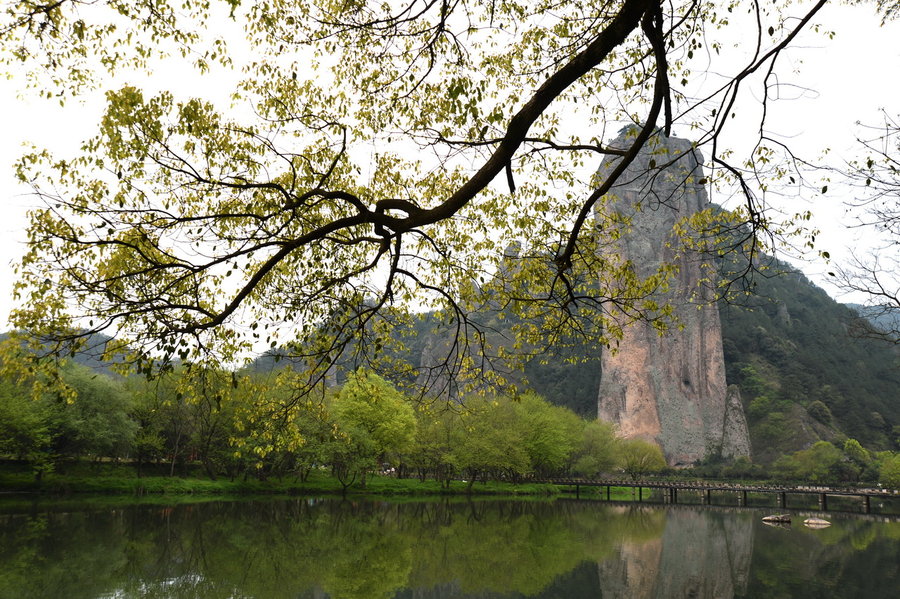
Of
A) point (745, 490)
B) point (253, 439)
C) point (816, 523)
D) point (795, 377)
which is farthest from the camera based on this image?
point (795, 377)

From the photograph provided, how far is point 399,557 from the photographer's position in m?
23.0

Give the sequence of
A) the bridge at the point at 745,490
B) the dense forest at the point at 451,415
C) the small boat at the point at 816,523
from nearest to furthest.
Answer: the dense forest at the point at 451,415 < the small boat at the point at 816,523 < the bridge at the point at 745,490

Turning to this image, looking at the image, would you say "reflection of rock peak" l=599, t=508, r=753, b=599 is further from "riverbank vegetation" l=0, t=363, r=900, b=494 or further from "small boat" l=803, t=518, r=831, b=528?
"small boat" l=803, t=518, r=831, b=528

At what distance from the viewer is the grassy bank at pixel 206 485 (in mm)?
37250

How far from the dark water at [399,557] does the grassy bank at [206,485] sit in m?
6.42

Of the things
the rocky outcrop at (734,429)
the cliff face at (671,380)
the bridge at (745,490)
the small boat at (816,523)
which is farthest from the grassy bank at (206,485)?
the rocky outcrop at (734,429)

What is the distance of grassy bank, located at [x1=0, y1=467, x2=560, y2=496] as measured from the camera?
3725 cm

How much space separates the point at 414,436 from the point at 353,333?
48.9 meters

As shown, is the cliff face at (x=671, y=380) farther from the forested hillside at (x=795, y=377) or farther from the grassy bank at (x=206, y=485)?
the grassy bank at (x=206, y=485)

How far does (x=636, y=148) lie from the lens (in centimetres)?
631

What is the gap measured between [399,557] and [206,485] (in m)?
27.4

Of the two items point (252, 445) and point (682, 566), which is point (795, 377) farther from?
point (252, 445)

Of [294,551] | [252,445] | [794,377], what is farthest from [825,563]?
[794,377]

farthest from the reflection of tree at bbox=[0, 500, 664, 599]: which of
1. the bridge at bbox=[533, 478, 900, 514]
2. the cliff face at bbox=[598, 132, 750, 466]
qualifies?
the cliff face at bbox=[598, 132, 750, 466]
